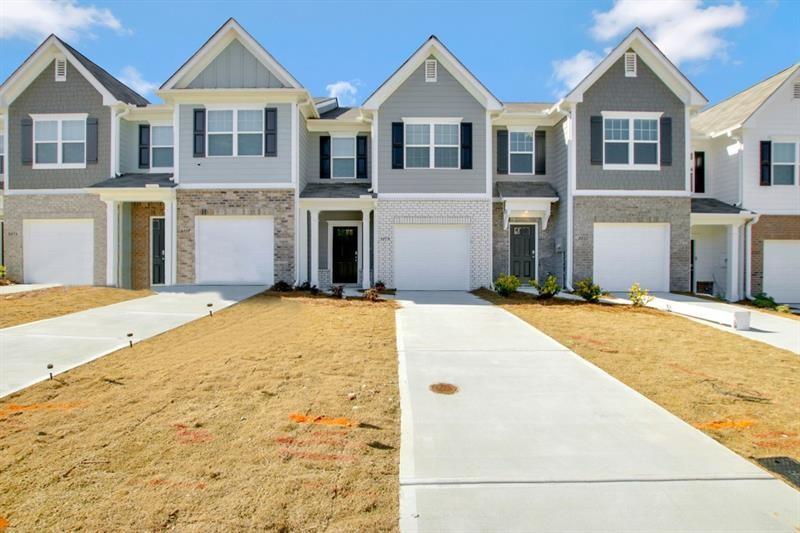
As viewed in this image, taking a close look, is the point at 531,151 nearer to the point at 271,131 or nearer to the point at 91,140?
the point at 271,131

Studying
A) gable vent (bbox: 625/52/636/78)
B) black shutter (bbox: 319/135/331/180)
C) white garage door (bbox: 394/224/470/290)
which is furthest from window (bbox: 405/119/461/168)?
gable vent (bbox: 625/52/636/78)

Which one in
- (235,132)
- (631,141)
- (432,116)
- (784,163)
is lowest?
(784,163)

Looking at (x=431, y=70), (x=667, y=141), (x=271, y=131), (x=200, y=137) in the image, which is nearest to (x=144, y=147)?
(x=200, y=137)

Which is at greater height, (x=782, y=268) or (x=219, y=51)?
(x=219, y=51)

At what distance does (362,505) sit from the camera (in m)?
2.85

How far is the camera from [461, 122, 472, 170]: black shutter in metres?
15.5

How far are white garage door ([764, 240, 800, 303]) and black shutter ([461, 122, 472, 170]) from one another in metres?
11.5

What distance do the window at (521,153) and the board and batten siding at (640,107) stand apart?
7.38 ft

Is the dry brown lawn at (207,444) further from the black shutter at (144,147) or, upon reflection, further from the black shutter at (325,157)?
the black shutter at (144,147)

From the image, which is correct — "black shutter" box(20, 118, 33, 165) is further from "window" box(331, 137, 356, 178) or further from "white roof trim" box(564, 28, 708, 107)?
"white roof trim" box(564, 28, 708, 107)

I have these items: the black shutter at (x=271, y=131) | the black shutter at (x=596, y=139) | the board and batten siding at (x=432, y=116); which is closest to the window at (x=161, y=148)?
the black shutter at (x=271, y=131)

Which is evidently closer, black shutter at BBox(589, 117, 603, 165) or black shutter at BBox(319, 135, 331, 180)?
black shutter at BBox(589, 117, 603, 165)

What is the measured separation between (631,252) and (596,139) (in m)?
4.15

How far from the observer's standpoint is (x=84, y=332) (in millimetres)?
7727
